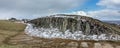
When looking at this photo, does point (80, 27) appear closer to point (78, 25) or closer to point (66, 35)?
point (78, 25)

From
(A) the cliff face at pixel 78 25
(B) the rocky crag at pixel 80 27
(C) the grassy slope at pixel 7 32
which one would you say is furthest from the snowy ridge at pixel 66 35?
(C) the grassy slope at pixel 7 32

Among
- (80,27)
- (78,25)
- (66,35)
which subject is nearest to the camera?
(66,35)

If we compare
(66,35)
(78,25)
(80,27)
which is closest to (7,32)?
(66,35)

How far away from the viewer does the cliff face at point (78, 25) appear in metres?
89.5

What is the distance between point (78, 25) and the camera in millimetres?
95688

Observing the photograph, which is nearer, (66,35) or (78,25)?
(66,35)

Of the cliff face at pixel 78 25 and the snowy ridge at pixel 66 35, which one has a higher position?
the cliff face at pixel 78 25

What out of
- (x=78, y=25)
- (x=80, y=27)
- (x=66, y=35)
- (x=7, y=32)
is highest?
(x=78, y=25)

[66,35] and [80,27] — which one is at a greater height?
→ [80,27]

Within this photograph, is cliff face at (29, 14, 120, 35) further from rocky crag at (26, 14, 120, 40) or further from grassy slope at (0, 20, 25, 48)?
grassy slope at (0, 20, 25, 48)

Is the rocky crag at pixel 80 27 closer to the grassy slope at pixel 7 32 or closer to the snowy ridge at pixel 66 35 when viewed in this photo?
the snowy ridge at pixel 66 35

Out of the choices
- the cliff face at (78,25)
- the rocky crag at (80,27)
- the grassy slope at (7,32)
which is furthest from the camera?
the cliff face at (78,25)

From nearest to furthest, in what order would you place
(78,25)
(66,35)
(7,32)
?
(66,35), (78,25), (7,32)

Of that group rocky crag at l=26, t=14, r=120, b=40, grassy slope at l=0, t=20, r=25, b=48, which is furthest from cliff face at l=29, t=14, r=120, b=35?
grassy slope at l=0, t=20, r=25, b=48
